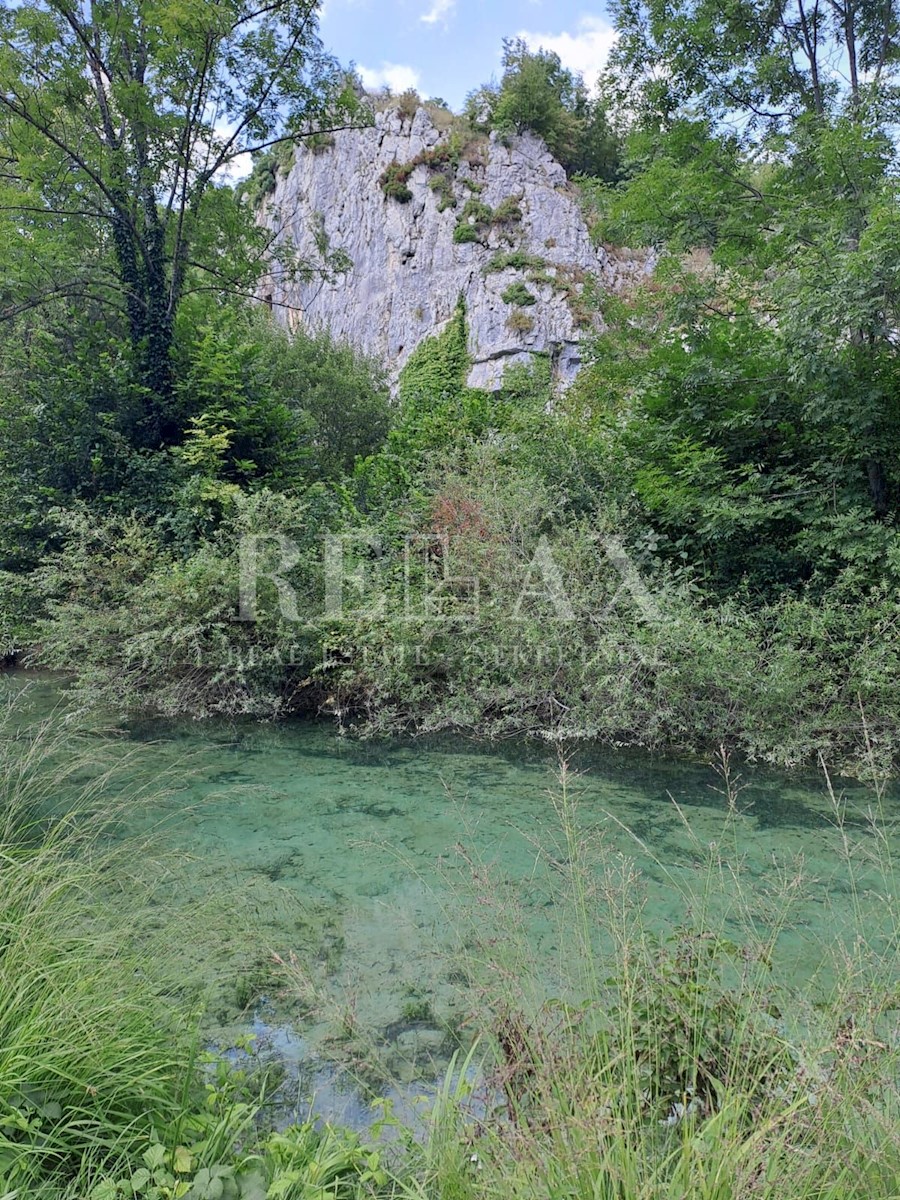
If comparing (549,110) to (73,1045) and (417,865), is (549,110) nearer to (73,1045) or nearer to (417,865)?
(417,865)

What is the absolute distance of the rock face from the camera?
21453mm

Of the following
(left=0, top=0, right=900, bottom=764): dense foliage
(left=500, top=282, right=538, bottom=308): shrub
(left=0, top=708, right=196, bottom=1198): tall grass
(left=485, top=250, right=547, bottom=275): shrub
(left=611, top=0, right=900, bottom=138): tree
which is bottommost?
(left=0, top=708, right=196, bottom=1198): tall grass

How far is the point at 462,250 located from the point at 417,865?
22.9 metres

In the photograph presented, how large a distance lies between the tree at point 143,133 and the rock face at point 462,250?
26.2 feet

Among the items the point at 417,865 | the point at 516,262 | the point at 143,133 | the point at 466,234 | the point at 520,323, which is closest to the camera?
the point at 417,865

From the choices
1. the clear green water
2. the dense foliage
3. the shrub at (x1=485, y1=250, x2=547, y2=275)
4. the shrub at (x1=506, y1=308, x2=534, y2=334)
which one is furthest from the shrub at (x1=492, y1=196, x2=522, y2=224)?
the clear green water

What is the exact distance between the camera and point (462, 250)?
23.4 meters

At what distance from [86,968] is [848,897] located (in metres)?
3.61

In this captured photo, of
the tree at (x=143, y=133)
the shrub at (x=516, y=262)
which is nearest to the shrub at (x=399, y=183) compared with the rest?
the shrub at (x=516, y=262)

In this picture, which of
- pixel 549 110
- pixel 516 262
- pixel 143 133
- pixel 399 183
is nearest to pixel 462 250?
pixel 516 262

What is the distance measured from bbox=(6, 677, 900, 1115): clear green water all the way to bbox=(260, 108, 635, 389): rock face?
15.8m

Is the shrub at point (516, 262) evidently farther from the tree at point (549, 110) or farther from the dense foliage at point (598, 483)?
the dense foliage at point (598, 483)

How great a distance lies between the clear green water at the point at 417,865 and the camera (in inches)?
113

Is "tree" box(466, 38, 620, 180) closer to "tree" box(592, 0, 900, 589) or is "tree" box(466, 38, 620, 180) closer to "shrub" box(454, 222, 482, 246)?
"shrub" box(454, 222, 482, 246)
